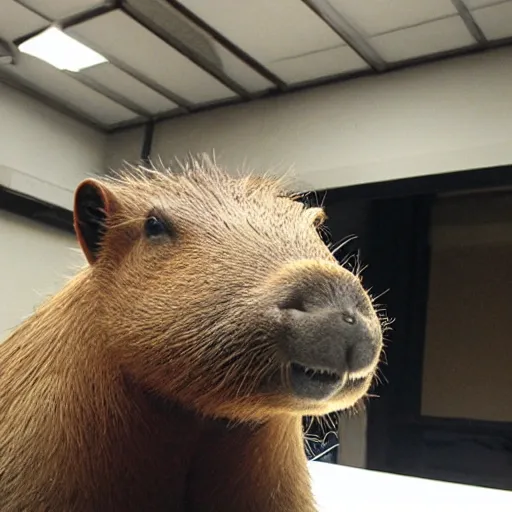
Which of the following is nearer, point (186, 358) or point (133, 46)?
point (186, 358)

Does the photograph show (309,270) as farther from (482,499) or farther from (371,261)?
(371,261)

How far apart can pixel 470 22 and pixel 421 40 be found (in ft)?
0.35

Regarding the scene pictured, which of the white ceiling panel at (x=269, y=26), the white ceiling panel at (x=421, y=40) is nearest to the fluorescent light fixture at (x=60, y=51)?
the white ceiling panel at (x=269, y=26)

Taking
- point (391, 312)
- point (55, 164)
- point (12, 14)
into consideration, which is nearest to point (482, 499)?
point (391, 312)

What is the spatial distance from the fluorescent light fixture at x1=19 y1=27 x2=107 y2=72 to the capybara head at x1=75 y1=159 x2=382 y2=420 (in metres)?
1.12

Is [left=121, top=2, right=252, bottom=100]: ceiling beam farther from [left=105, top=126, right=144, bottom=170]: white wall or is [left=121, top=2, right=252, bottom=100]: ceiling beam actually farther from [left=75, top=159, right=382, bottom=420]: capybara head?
[left=75, top=159, right=382, bottom=420]: capybara head

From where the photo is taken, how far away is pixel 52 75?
1655 mm

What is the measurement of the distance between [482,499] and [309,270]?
0.45 m

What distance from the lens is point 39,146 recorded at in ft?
5.18

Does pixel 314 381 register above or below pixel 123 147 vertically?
below

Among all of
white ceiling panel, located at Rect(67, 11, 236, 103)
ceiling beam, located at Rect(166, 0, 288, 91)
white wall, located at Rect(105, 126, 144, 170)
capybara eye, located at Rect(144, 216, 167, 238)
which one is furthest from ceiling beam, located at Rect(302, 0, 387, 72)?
capybara eye, located at Rect(144, 216, 167, 238)

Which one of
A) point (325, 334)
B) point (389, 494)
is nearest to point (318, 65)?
point (389, 494)

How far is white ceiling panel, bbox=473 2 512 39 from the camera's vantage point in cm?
156

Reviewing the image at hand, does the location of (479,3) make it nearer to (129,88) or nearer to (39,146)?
(129,88)
